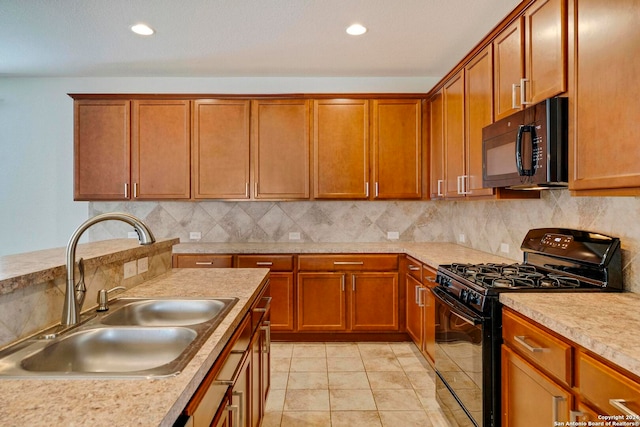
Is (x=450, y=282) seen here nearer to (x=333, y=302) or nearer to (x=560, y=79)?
(x=560, y=79)

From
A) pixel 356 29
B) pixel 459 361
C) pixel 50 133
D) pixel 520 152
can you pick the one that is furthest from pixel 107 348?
pixel 50 133

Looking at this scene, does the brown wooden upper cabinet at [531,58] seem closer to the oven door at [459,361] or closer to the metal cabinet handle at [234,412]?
the oven door at [459,361]

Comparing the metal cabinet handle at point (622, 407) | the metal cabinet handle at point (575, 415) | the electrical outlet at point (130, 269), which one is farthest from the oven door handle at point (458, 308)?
the electrical outlet at point (130, 269)

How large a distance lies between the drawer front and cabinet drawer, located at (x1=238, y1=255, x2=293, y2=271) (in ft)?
3.49

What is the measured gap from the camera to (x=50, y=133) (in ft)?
13.0

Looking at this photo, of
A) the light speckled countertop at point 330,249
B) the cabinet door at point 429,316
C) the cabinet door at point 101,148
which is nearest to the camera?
the cabinet door at point 429,316

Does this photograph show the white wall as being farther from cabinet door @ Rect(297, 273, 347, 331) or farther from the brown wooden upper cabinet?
cabinet door @ Rect(297, 273, 347, 331)

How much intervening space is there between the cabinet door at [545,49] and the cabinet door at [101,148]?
3.39 metres

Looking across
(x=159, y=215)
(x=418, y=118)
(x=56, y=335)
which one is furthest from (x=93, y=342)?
(x=418, y=118)

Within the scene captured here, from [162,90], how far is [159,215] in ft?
4.35

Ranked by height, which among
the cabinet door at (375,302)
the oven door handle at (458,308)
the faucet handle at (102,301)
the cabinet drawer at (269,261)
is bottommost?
the cabinet door at (375,302)

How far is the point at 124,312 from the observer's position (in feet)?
4.95

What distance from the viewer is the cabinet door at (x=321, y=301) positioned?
3.47 meters

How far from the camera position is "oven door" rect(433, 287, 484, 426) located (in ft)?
5.82
